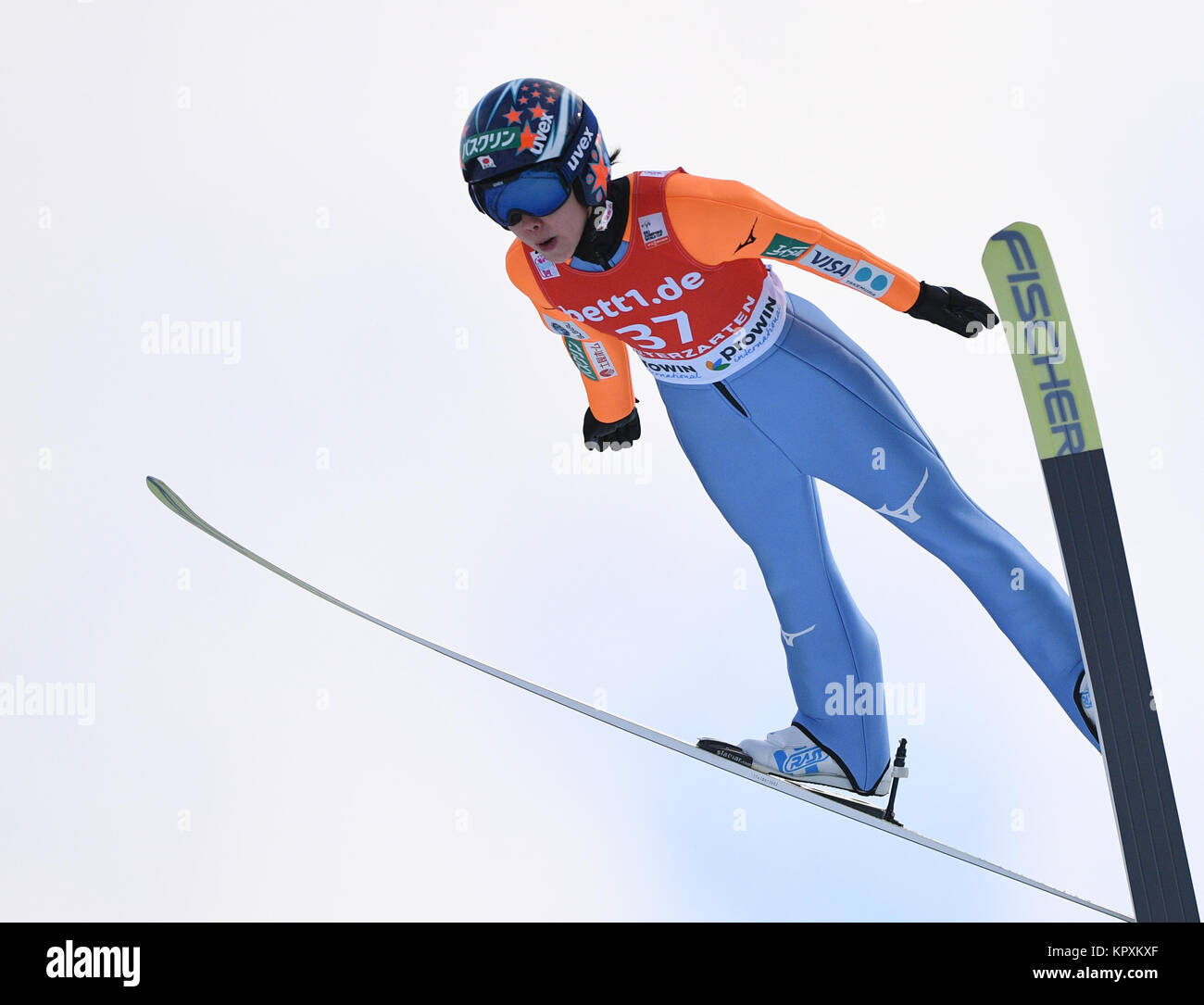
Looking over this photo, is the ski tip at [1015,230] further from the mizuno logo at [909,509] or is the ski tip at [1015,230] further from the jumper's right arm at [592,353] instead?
the jumper's right arm at [592,353]

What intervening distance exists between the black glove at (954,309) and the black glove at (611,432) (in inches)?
32.2

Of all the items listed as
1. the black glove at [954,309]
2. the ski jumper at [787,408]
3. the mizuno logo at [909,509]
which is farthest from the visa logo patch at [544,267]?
the mizuno logo at [909,509]

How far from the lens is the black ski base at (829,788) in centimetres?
343

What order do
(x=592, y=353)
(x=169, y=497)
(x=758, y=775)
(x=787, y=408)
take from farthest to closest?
(x=169, y=497) → (x=758, y=775) → (x=592, y=353) → (x=787, y=408)

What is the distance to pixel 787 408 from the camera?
3.22m

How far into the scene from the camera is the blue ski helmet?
9.30ft

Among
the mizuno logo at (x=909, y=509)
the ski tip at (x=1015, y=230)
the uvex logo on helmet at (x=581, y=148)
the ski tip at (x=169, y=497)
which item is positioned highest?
the uvex logo on helmet at (x=581, y=148)

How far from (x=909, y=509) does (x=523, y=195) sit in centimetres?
120

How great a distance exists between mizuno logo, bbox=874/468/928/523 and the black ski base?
624 mm

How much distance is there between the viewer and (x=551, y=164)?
9.37 ft

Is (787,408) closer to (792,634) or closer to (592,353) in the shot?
(592,353)

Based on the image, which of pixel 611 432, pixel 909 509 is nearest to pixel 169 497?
pixel 611 432
